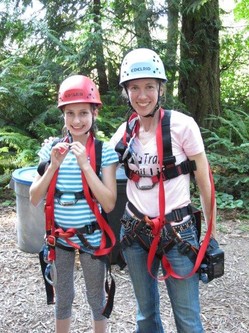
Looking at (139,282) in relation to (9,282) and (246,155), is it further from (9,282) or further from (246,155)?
(246,155)

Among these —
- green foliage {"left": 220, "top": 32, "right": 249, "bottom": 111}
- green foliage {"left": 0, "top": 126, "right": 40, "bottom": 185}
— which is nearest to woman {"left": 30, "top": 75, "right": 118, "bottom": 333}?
green foliage {"left": 0, "top": 126, "right": 40, "bottom": 185}

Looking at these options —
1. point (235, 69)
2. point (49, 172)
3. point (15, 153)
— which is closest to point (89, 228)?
point (49, 172)

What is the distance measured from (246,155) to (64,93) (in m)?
4.92

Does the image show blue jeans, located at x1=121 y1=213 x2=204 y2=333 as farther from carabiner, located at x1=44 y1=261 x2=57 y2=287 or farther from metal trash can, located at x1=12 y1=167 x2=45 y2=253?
metal trash can, located at x1=12 y1=167 x2=45 y2=253

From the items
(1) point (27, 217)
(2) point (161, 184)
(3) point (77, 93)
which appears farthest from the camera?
(1) point (27, 217)

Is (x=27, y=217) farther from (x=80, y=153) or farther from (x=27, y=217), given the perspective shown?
(x=80, y=153)

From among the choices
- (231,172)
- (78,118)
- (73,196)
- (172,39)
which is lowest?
(231,172)

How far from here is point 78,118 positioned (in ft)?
7.73

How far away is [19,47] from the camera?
325 inches

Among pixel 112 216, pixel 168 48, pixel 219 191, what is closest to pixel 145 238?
pixel 112 216

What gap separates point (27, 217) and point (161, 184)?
2.53 meters

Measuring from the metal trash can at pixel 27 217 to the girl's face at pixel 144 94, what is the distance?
2.18 meters

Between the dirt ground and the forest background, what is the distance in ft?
6.92

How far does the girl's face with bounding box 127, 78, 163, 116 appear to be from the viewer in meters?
2.17
